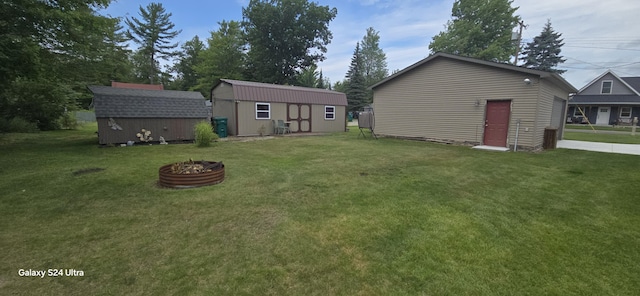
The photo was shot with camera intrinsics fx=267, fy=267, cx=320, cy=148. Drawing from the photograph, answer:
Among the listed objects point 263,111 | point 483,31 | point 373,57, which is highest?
point 373,57

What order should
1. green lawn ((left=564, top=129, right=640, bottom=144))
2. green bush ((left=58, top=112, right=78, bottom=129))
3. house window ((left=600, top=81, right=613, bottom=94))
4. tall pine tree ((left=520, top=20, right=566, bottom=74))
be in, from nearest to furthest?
green lawn ((left=564, top=129, right=640, bottom=144)) < green bush ((left=58, top=112, right=78, bottom=129)) < house window ((left=600, top=81, right=613, bottom=94)) < tall pine tree ((left=520, top=20, right=566, bottom=74))

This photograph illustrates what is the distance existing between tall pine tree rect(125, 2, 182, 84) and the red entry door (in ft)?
130

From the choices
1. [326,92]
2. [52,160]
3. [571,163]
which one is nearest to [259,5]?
[326,92]

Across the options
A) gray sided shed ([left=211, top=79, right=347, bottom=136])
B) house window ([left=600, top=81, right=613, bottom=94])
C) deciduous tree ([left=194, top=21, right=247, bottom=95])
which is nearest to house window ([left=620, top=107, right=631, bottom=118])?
house window ([left=600, top=81, right=613, bottom=94])

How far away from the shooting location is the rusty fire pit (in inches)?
189

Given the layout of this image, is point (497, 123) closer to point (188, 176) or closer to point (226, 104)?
point (188, 176)

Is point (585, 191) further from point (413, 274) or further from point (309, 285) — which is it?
point (309, 285)

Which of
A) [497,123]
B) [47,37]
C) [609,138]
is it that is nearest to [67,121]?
[47,37]

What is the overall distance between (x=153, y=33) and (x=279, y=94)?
30721 millimetres

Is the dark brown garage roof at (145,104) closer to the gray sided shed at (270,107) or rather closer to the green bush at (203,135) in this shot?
the green bush at (203,135)

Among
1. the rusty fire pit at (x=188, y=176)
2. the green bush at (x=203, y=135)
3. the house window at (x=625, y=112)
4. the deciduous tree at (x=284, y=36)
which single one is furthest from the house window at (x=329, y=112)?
the house window at (x=625, y=112)

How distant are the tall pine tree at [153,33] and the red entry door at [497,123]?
39551mm

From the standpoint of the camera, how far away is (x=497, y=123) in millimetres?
10125

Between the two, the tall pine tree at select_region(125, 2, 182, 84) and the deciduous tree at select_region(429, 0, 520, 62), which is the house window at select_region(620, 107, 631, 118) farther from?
the tall pine tree at select_region(125, 2, 182, 84)
